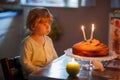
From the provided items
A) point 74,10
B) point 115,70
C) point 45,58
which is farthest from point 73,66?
point 74,10

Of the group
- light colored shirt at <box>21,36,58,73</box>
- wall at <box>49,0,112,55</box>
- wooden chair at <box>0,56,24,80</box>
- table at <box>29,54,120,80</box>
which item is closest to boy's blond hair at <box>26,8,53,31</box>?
light colored shirt at <box>21,36,58,73</box>

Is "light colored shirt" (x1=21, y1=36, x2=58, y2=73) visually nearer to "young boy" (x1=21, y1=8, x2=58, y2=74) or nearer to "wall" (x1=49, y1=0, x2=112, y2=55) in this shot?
"young boy" (x1=21, y1=8, x2=58, y2=74)

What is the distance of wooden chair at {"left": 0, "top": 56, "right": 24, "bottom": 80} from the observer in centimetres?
169

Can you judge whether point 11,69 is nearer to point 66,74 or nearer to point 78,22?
point 66,74

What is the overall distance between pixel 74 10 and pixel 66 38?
1.26ft

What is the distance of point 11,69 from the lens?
1.75 metres

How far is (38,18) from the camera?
1.90 meters

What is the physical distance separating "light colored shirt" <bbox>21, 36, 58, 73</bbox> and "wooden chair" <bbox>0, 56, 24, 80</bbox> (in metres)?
0.07

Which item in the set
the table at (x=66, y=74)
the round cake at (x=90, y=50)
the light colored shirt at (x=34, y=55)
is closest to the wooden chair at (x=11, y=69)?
the light colored shirt at (x=34, y=55)

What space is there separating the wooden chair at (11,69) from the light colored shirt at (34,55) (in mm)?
70

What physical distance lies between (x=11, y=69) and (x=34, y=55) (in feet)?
0.70

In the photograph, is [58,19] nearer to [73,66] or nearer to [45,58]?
[45,58]

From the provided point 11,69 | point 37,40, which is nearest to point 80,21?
point 37,40

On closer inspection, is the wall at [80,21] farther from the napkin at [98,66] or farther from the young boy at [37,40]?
the napkin at [98,66]
